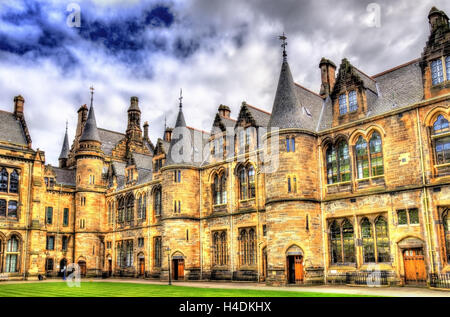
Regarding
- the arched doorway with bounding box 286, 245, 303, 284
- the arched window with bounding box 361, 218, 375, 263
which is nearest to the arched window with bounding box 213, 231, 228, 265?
the arched doorway with bounding box 286, 245, 303, 284

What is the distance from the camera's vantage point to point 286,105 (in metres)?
31.2

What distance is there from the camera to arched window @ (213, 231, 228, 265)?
3653 cm

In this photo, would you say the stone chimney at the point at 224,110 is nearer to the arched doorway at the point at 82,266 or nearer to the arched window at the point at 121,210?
the arched window at the point at 121,210

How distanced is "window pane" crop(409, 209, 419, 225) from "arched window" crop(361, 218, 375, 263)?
2.66m

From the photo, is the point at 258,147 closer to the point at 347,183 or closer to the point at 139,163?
the point at 347,183

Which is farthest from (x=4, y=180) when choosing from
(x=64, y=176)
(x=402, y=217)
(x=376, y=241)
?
(x=402, y=217)

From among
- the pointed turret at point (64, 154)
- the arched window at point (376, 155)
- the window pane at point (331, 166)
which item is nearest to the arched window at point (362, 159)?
the arched window at point (376, 155)

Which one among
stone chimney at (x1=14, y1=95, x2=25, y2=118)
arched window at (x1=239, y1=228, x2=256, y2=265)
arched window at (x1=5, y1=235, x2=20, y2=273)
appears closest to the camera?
arched window at (x1=239, y1=228, x2=256, y2=265)

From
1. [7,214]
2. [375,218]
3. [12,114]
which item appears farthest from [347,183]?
[12,114]

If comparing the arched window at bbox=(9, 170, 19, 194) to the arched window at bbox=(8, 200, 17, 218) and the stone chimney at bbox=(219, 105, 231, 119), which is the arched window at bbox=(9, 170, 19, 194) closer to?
the arched window at bbox=(8, 200, 17, 218)

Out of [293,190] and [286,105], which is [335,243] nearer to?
[293,190]

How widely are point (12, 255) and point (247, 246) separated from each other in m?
25.9

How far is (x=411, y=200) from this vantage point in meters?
25.5

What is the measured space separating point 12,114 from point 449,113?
150 feet
